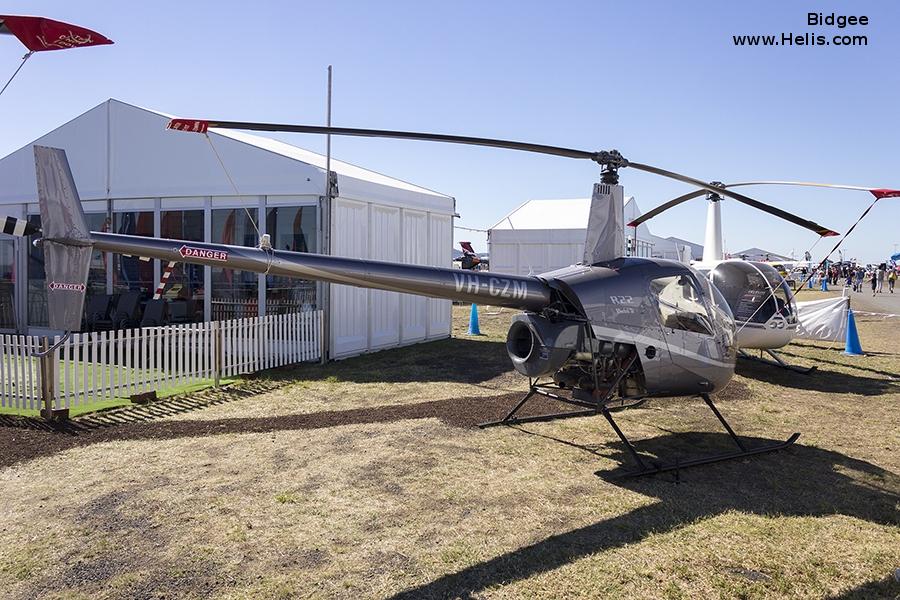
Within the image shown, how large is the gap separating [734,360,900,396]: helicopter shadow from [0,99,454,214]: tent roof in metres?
8.11

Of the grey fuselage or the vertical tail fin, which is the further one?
the grey fuselage

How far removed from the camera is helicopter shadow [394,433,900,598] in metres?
4.30

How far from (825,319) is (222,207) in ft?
46.0

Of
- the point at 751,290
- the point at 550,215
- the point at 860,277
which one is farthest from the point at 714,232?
the point at 860,277

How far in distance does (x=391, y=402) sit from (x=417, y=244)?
6.88 m

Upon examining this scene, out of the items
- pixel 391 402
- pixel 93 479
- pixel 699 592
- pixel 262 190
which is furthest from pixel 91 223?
pixel 699 592

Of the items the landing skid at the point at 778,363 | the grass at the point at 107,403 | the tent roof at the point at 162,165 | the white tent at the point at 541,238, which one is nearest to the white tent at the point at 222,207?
the tent roof at the point at 162,165

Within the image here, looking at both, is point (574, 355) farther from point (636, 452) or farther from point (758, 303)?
point (758, 303)

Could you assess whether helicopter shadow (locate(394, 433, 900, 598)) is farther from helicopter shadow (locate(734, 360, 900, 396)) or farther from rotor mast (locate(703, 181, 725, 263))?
rotor mast (locate(703, 181, 725, 263))

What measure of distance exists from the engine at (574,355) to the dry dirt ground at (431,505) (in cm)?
80

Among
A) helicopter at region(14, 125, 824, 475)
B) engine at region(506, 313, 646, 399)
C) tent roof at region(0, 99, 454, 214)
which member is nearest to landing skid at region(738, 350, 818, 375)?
helicopter at region(14, 125, 824, 475)

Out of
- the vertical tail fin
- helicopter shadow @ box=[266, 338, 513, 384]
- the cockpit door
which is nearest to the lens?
the vertical tail fin

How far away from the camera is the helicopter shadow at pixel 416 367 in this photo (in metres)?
11.2

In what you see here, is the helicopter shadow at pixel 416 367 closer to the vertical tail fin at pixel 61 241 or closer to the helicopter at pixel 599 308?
the helicopter at pixel 599 308
